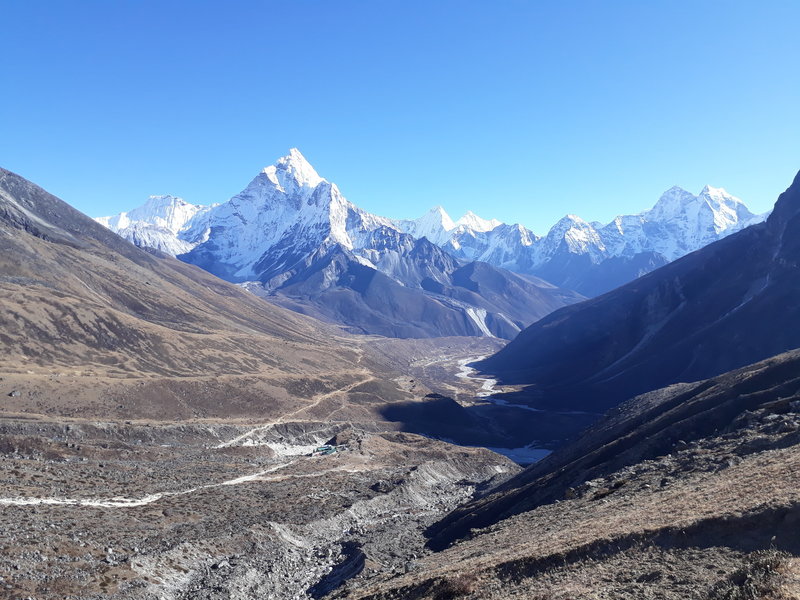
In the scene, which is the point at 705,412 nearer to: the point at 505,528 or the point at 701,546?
Result: the point at 505,528

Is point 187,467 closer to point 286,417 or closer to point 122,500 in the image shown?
point 122,500

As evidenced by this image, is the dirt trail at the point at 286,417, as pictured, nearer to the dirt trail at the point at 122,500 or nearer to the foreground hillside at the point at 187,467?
the foreground hillside at the point at 187,467

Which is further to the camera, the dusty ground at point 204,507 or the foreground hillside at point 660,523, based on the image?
the dusty ground at point 204,507

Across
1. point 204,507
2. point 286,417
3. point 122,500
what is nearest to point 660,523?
point 204,507

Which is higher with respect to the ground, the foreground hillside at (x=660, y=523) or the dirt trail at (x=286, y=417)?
the dirt trail at (x=286, y=417)

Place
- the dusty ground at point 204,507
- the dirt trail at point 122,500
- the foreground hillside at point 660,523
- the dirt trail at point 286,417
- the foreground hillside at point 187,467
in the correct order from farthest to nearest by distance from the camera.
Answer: the dirt trail at point 286,417, the dirt trail at point 122,500, the foreground hillside at point 187,467, the dusty ground at point 204,507, the foreground hillside at point 660,523

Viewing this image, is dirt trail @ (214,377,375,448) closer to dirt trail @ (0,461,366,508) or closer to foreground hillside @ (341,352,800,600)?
dirt trail @ (0,461,366,508)

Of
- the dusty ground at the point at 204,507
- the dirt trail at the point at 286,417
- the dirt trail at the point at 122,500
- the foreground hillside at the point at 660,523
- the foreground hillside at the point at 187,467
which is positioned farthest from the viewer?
the dirt trail at the point at 286,417

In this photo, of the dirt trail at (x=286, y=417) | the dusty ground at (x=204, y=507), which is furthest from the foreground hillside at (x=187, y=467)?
the dirt trail at (x=286, y=417)

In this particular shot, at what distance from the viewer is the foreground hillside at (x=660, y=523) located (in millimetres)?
26266

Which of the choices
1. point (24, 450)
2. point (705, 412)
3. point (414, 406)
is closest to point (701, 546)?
point (705, 412)

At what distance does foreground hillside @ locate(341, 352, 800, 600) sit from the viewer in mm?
26266

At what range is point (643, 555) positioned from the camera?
2945 cm

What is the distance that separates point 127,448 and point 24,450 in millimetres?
17664
